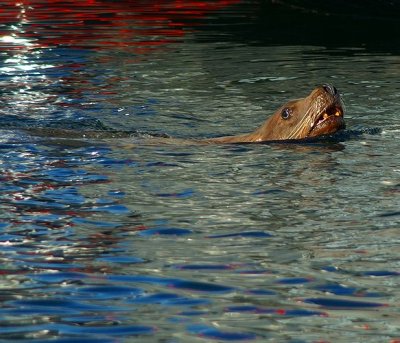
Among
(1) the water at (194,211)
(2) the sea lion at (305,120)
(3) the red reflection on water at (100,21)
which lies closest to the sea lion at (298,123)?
(2) the sea lion at (305,120)

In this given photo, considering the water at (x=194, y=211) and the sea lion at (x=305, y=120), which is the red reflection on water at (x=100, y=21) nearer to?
the water at (x=194, y=211)

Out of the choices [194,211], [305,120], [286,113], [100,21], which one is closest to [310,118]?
[305,120]

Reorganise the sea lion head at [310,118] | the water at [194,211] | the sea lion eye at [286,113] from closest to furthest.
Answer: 1. the water at [194,211]
2. the sea lion head at [310,118]
3. the sea lion eye at [286,113]

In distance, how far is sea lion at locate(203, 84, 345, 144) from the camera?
989cm

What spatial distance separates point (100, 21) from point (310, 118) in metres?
11.8

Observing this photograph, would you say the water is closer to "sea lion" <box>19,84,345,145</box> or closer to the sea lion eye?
"sea lion" <box>19,84,345,145</box>

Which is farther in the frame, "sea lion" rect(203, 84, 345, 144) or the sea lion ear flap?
the sea lion ear flap

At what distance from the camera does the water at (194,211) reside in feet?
18.0

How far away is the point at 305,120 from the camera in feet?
33.3

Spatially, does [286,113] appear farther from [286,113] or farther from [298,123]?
[298,123]

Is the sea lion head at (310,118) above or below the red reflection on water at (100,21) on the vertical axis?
above

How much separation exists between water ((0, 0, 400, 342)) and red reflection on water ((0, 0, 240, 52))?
3034 mm

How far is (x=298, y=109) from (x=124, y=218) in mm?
3181

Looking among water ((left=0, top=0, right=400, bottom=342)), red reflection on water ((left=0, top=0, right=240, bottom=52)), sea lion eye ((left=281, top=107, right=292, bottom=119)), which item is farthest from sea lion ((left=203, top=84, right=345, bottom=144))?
red reflection on water ((left=0, top=0, right=240, bottom=52))
